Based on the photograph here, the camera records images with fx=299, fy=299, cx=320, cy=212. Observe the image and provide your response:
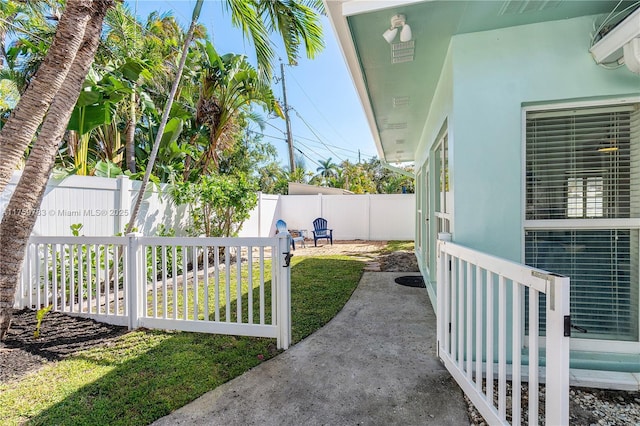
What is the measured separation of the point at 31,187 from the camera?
9.09ft

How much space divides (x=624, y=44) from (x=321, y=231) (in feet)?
29.3

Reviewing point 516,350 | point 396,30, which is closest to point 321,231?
point 396,30

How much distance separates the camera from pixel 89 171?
549 cm

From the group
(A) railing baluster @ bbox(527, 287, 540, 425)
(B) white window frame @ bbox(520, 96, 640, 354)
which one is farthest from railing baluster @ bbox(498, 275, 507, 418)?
(B) white window frame @ bbox(520, 96, 640, 354)

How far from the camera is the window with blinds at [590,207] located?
2318mm

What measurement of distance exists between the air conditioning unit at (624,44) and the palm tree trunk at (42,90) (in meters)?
4.33

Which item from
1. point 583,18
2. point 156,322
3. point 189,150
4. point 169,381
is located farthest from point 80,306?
point 583,18

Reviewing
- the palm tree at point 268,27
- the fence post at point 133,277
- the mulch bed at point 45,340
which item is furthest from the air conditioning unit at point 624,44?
the mulch bed at point 45,340

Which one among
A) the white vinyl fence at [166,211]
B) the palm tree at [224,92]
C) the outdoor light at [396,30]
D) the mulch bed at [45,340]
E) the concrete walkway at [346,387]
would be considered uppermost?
the palm tree at [224,92]

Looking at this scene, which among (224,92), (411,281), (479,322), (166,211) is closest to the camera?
(479,322)

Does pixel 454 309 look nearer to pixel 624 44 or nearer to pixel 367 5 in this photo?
pixel 624 44

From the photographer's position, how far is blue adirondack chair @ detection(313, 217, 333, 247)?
10.4 metres

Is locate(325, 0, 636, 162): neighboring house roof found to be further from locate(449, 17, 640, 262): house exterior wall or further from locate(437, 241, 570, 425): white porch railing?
locate(437, 241, 570, 425): white porch railing

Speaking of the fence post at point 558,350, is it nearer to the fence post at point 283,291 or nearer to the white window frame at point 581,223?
the white window frame at point 581,223
